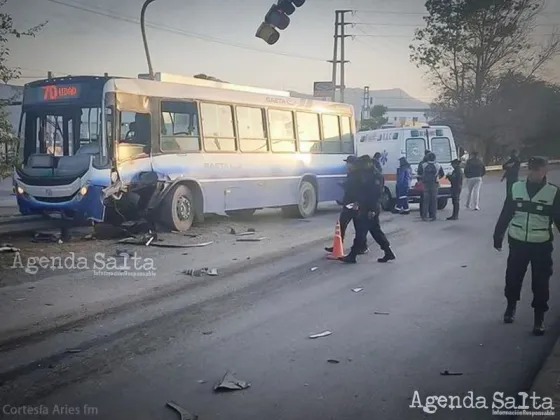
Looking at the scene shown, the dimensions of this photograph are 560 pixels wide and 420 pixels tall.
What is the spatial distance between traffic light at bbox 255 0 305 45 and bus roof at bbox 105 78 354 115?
3098 millimetres

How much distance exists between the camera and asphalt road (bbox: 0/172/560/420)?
4207mm

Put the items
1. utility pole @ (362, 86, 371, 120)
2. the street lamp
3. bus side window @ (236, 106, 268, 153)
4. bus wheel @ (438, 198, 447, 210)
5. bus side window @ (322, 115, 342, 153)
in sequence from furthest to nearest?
bus wheel @ (438, 198, 447, 210) < bus side window @ (322, 115, 342, 153) < bus side window @ (236, 106, 268, 153) < utility pole @ (362, 86, 371, 120) < the street lamp

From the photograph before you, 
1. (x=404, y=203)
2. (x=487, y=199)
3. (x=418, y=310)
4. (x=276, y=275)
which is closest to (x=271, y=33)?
(x=276, y=275)

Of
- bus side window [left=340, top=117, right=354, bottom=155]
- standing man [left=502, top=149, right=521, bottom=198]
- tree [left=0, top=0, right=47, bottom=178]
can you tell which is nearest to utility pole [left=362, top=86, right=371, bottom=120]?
bus side window [left=340, top=117, right=354, bottom=155]

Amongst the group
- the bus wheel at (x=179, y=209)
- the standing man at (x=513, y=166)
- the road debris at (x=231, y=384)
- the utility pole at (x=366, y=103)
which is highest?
the utility pole at (x=366, y=103)

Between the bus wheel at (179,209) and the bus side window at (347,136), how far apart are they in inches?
230

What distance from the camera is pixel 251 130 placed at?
1378 centimetres

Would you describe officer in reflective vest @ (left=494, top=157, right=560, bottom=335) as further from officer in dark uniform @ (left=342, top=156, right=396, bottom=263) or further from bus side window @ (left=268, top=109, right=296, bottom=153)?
bus side window @ (left=268, top=109, right=296, bottom=153)

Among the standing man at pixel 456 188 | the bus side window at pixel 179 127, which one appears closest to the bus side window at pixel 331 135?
the standing man at pixel 456 188

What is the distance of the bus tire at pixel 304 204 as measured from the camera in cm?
1526

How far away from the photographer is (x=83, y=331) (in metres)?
5.85

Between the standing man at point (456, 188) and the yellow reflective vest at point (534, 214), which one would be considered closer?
the yellow reflective vest at point (534, 214)

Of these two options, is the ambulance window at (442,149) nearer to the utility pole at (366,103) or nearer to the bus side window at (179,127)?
the utility pole at (366,103)

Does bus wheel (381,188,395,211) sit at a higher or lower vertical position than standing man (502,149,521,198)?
lower
